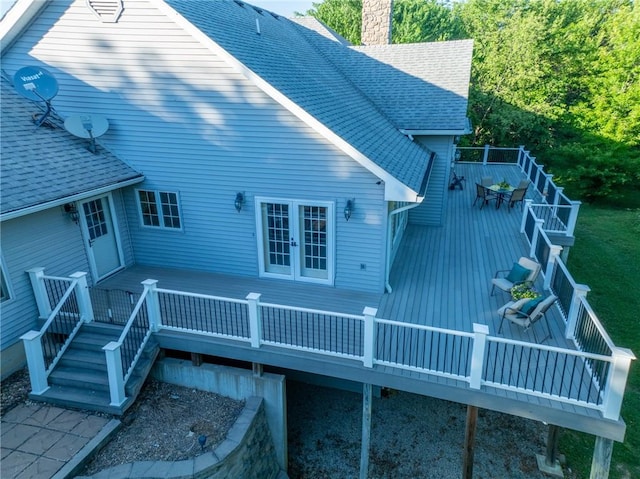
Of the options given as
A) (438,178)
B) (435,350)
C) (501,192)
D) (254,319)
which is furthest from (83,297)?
(501,192)

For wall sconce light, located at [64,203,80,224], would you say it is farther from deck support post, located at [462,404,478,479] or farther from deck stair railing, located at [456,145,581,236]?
deck stair railing, located at [456,145,581,236]

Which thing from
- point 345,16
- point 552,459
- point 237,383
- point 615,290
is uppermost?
point 345,16

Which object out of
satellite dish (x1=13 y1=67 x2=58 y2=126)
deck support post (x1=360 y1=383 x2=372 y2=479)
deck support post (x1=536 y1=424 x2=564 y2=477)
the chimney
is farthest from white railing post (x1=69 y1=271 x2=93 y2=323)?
the chimney

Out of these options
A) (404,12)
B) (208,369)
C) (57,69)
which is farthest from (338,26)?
(208,369)

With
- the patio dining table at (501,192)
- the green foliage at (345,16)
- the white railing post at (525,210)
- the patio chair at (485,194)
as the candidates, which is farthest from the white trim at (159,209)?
the green foliage at (345,16)

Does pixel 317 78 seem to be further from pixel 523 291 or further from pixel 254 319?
pixel 523 291

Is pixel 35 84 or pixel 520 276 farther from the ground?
pixel 35 84

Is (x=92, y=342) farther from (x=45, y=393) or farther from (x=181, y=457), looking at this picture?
(x=181, y=457)

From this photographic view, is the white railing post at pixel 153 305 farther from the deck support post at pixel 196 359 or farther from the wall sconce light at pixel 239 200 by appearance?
the wall sconce light at pixel 239 200
